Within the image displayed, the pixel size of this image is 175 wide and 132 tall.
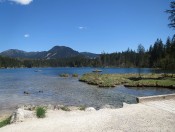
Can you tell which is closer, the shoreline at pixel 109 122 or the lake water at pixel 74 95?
the shoreline at pixel 109 122

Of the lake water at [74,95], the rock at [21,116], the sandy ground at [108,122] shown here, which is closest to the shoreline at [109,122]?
the sandy ground at [108,122]

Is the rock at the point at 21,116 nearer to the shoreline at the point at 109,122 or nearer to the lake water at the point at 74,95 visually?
the shoreline at the point at 109,122

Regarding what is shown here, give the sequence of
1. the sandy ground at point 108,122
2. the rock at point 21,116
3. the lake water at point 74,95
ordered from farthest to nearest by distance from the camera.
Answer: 1. the lake water at point 74,95
2. the rock at point 21,116
3. the sandy ground at point 108,122

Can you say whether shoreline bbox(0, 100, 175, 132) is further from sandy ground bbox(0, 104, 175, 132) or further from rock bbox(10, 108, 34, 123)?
rock bbox(10, 108, 34, 123)

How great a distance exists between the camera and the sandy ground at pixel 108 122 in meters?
13.6

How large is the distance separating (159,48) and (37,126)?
157339 millimetres

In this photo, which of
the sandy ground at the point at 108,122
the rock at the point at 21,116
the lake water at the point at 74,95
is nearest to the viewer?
the sandy ground at the point at 108,122

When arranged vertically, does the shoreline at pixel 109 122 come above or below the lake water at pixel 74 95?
above

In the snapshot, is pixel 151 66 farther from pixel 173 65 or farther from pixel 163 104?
pixel 163 104

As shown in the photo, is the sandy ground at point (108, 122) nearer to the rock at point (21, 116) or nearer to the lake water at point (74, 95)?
the rock at point (21, 116)

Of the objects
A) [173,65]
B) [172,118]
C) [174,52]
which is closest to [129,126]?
[172,118]

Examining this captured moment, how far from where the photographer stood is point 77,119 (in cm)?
1605

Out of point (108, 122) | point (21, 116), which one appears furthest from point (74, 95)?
point (108, 122)

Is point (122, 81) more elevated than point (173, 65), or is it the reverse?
point (173, 65)
